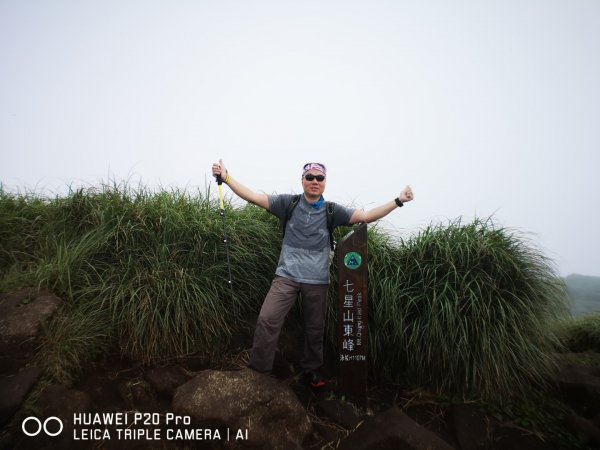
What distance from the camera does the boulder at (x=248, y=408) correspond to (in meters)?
2.62

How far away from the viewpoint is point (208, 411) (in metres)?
2.65

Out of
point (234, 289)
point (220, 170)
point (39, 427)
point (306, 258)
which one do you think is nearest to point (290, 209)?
point (306, 258)

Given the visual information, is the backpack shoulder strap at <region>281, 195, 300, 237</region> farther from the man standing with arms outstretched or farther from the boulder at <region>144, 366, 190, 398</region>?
the boulder at <region>144, 366, 190, 398</region>

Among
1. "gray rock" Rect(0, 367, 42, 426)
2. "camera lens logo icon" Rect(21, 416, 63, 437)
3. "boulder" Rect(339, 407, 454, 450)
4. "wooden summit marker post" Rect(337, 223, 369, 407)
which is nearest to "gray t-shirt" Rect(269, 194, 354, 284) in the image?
"wooden summit marker post" Rect(337, 223, 369, 407)

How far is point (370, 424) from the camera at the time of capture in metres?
2.88

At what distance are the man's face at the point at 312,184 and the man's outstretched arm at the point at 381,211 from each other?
0.56m

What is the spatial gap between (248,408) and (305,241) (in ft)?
5.94

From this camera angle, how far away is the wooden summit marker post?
3.51m

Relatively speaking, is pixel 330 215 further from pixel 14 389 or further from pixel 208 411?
pixel 14 389

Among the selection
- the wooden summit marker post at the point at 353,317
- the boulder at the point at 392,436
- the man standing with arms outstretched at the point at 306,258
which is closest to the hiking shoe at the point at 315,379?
the man standing with arms outstretched at the point at 306,258

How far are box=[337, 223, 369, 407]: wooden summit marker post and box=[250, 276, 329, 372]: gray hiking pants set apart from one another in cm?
26

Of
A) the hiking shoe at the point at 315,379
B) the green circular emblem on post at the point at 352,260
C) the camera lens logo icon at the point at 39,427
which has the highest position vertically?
the green circular emblem on post at the point at 352,260

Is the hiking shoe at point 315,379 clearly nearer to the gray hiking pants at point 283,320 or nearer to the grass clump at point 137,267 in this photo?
the gray hiking pants at point 283,320

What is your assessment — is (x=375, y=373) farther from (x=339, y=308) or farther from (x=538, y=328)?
(x=538, y=328)
